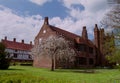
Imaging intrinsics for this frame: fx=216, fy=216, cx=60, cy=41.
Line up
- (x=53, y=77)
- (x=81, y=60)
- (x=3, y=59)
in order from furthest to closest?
(x=81, y=60) < (x=3, y=59) < (x=53, y=77)

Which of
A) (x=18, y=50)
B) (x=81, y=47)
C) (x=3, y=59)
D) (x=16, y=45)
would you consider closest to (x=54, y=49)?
(x=3, y=59)

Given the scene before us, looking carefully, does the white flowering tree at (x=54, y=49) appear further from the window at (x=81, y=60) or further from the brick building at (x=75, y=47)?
the window at (x=81, y=60)

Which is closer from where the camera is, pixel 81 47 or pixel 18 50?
pixel 81 47

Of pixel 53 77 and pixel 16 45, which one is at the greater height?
pixel 16 45

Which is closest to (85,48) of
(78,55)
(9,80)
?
(78,55)

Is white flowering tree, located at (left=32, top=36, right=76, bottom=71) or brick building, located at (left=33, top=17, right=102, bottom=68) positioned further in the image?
brick building, located at (left=33, top=17, right=102, bottom=68)

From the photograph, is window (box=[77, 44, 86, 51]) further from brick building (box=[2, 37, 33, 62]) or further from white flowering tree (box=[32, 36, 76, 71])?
brick building (box=[2, 37, 33, 62])

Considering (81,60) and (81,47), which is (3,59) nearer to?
(81,47)

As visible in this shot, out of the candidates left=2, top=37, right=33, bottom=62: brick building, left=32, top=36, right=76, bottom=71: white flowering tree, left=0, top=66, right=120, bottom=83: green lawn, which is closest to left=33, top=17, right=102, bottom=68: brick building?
left=32, top=36, right=76, bottom=71: white flowering tree

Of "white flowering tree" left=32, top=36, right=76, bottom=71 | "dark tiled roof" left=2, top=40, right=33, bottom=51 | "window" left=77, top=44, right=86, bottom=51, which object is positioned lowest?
"white flowering tree" left=32, top=36, right=76, bottom=71

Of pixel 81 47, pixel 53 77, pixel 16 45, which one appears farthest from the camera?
pixel 16 45

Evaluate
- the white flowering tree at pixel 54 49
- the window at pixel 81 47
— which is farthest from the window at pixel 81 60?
the white flowering tree at pixel 54 49

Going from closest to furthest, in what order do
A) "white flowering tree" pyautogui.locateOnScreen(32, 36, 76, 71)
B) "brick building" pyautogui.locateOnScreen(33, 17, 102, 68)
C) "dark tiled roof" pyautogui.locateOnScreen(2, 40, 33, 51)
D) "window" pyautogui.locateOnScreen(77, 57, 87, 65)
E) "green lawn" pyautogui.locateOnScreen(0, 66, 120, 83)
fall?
"green lawn" pyautogui.locateOnScreen(0, 66, 120, 83) → "white flowering tree" pyautogui.locateOnScreen(32, 36, 76, 71) → "brick building" pyautogui.locateOnScreen(33, 17, 102, 68) → "window" pyautogui.locateOnScreen(77, 57, 87, 65) → "dark tiled roof" pyautogui.locateOnScreen(2, 40, 33, 51)

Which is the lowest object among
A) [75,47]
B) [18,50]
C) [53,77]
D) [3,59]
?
[53,77]
